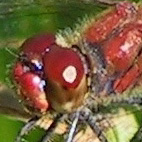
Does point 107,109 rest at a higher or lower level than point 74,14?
lower

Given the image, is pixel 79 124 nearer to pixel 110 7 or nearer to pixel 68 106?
pixel 68 106

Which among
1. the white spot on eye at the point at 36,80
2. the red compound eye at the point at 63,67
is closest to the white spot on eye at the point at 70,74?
the red compound eye at the point at 63,67

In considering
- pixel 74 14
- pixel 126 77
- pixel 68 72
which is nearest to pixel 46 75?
pixel 68 72

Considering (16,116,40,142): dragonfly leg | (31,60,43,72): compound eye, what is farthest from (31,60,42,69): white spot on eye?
(16,116,40,142): dragonfly leg

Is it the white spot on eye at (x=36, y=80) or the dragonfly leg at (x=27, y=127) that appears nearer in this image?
the white spot on eye at (x=36, y=80)

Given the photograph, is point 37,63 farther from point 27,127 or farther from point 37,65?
point 27,127

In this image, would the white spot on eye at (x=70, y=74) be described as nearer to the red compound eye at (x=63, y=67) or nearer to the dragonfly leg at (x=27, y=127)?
the red compound eye at (x=63, y=67)

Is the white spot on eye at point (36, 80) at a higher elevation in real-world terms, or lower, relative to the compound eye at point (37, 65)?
lower

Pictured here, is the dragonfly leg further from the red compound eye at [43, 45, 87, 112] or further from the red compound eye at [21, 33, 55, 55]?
the red compound eye at [21, 33, 55, 55]
